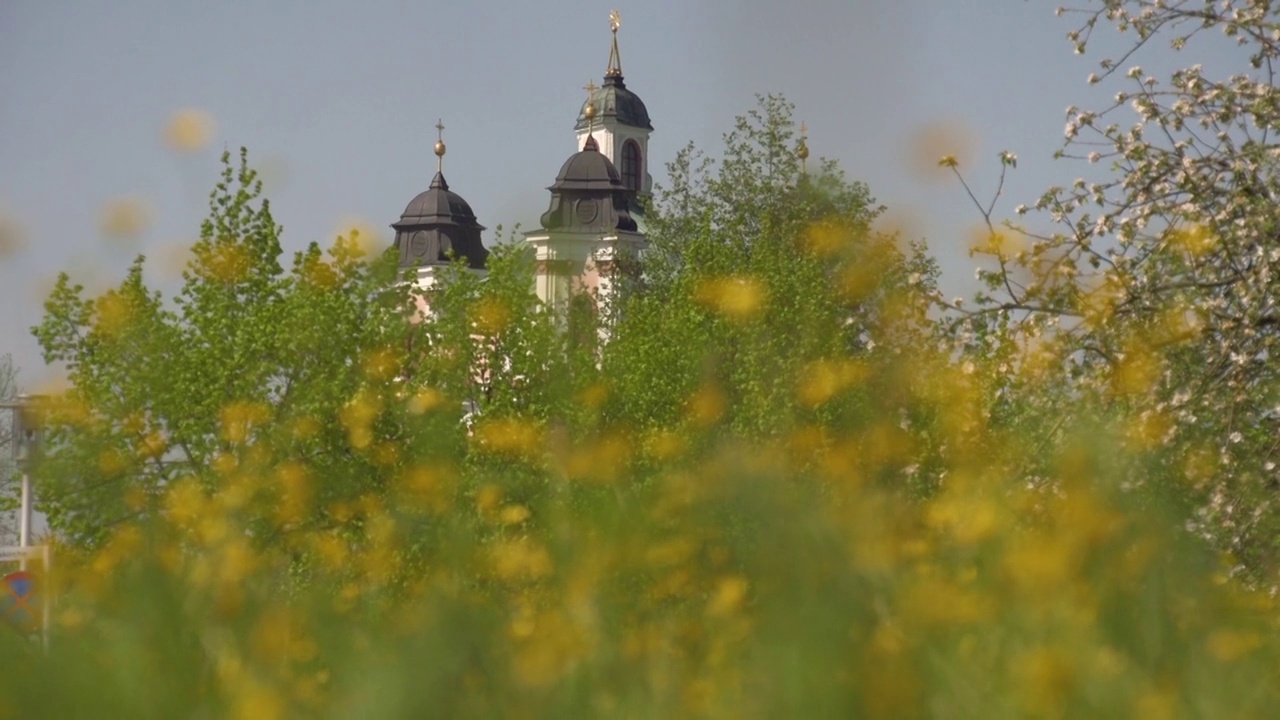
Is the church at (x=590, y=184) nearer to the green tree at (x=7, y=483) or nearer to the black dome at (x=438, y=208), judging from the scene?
the black dome at (x=438, y=208)

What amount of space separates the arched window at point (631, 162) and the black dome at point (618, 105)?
92cm

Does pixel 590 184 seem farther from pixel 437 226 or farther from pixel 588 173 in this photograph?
pixel 437 226

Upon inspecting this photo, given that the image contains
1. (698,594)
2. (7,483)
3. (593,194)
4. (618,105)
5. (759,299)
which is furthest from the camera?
(618,105)

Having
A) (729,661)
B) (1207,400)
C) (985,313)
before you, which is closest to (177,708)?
(729,661)

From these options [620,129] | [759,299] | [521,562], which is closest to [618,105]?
[620,129]

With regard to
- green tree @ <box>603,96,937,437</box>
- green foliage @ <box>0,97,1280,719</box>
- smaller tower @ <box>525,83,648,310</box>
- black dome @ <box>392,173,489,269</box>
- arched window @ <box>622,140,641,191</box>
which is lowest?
green foliage @ <box>0,97,1280,719</box>

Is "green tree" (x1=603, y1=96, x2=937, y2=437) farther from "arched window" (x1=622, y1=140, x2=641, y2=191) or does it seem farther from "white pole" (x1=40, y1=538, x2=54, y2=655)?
"arched window" (x1=622, y1=140, x2=641, y2=191)

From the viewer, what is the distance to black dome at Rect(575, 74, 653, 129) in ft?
275

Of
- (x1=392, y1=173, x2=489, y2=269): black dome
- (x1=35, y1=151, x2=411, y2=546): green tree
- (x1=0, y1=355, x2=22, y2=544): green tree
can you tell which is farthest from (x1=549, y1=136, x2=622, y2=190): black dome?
(x1=35, y1=151, x2=411, y2=546): green tree

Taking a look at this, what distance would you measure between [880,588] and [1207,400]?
7.62 metres

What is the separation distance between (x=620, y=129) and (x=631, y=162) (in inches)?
64.0

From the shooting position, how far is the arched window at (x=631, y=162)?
83812mm

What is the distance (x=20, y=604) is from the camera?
7.25 ft

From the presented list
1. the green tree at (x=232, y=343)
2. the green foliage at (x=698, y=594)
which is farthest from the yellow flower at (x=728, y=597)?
the green tree at (x=232, y=343)
